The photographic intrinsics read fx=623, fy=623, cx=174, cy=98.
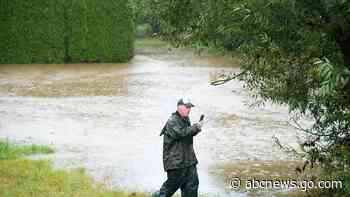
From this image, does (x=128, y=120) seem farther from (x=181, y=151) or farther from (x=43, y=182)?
(x=181, y=151)

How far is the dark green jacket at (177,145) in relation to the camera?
7262 mm

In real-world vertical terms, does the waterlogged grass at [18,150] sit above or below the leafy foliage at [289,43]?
below

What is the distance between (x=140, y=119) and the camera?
1446 centimetres

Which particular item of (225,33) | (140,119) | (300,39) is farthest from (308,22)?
(140,119)

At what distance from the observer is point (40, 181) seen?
8.97 meters

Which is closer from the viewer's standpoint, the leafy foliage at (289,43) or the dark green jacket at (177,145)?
the leafy foliage at (289,43)

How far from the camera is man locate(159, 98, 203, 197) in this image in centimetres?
727

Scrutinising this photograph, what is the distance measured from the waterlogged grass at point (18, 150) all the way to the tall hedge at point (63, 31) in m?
16.0

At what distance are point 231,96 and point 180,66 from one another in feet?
28.5

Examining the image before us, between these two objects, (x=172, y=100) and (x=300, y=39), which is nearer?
(x=300, y=39)

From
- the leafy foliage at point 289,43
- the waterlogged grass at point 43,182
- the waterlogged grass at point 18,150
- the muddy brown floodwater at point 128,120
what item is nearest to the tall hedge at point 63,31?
the muddy brown floodwater at point 128,120

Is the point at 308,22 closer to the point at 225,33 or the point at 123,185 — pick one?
the point at 225,33

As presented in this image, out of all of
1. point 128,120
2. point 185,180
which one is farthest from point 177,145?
point 128,120

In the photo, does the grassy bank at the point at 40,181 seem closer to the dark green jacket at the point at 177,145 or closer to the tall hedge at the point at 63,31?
the dark green jacket at the point at 177,145
